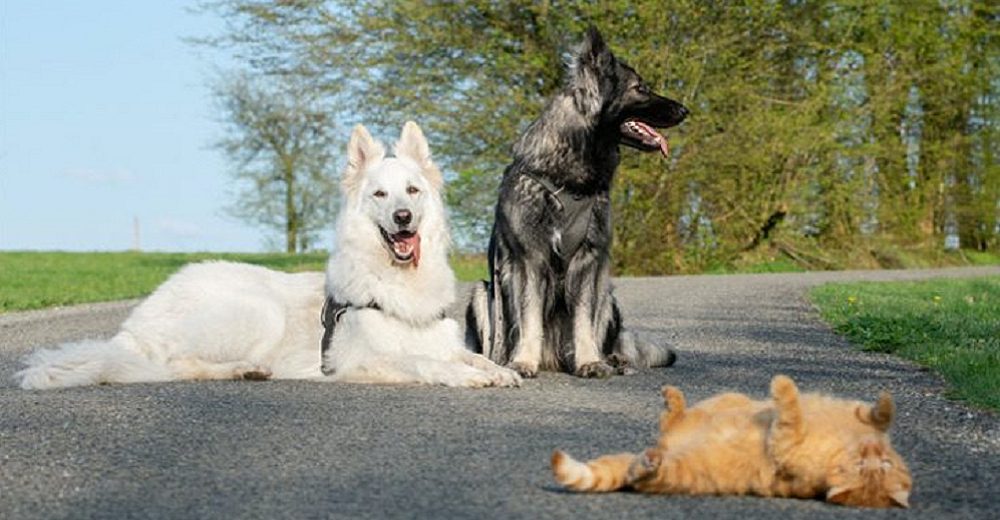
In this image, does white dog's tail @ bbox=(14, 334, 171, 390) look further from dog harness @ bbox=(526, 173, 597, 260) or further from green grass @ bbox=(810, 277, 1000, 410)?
green grass @ bbox=(810, 277, 1000, 410)

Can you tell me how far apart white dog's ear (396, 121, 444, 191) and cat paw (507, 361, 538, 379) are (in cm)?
126

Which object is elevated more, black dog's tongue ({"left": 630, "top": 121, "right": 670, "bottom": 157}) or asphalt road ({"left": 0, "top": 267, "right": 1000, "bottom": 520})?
black dog's tongue ({"left": 630, "top": 121, "right": 670, "bottom": 157})

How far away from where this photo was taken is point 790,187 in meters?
28.5

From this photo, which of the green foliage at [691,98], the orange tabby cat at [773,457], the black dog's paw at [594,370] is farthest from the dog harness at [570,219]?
the green foliage at [691,98]

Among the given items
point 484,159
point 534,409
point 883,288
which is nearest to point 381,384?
point 534,409

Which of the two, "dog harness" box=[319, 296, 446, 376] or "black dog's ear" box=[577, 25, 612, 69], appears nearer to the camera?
"dog harness" box=[319, 296, 446, 376]

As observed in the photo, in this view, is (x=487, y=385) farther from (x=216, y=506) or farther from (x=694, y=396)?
(x=216, y=506)

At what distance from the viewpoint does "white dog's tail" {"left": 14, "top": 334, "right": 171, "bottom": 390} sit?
8258 millimetres

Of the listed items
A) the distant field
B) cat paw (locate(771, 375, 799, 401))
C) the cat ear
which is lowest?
the distant field

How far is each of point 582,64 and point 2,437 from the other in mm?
4661

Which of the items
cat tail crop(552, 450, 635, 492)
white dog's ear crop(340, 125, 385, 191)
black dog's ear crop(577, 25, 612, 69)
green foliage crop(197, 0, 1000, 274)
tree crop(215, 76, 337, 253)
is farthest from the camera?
tree crop(215, 76, 337, 253)

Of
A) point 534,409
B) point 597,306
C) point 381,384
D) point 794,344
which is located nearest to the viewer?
point 534,409

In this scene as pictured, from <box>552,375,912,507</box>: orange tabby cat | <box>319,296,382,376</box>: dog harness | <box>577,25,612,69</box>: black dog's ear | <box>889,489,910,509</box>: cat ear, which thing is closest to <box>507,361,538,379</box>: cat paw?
<box>319,296,382,376</box>: dog harness

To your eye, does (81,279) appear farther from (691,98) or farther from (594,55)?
(594,55)
